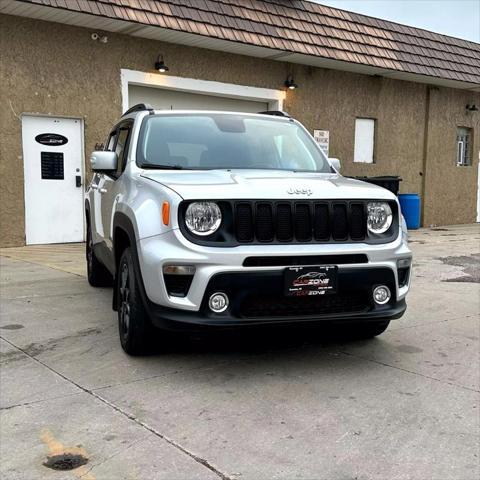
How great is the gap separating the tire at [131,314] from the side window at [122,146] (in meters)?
0.89

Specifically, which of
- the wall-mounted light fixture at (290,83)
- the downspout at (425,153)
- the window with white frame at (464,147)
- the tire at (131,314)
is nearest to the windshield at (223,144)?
the tire at (131,314)

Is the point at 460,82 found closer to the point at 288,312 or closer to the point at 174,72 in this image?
the point at 174,72

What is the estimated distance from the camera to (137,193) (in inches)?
166

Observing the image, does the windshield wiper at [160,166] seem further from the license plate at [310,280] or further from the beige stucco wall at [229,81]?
the beige stucco wall at [229,81]

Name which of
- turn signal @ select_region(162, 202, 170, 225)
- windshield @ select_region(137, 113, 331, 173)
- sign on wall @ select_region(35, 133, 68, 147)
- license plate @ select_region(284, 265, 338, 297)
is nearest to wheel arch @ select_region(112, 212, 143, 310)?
turn signal @ select_region(162, 202, 170, 225)

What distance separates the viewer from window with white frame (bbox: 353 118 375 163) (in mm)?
14504

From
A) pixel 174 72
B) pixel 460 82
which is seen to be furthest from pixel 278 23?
pixel 460 82

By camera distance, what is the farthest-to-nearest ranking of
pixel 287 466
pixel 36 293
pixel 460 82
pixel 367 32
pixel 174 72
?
pixel 460 82
pixel 367 32
pixel 174 72
pixel 36 293
pixel 287 466

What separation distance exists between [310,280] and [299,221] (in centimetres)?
39

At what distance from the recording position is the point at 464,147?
56.7 feet

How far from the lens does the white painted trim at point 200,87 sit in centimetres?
1085

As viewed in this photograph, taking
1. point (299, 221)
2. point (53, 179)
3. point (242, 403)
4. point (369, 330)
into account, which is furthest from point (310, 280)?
point (53, 179)

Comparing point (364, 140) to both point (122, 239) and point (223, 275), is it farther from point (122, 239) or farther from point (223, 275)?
point (223, 275)

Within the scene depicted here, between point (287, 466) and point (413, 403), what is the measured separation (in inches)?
44.9
